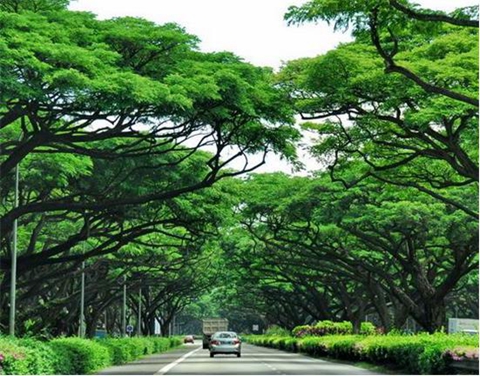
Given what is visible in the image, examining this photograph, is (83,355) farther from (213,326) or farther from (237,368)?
(213,326)

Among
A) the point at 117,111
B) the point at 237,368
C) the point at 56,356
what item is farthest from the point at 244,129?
the point at 237,368

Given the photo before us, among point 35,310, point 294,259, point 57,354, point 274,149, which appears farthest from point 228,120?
point 294,259

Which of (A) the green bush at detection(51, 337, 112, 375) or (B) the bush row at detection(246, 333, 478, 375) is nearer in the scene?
(B) the bush row at detection(246, 333, 478, 375)

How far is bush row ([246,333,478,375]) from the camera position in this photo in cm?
2593

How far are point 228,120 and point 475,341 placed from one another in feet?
32.1

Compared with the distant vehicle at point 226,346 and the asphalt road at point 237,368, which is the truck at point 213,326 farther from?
the asphalt road at point 237,368

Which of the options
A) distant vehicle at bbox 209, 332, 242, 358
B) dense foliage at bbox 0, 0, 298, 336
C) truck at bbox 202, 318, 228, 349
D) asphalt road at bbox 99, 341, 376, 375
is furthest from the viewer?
truck at bbox 202, 318, 228, 349

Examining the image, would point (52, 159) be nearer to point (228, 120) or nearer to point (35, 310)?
point (228, 120)

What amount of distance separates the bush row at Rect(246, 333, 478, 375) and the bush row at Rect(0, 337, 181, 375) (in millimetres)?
10589

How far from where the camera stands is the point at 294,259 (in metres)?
54.1

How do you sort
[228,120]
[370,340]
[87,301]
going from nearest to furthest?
[228,120], [370,340], [87,301]

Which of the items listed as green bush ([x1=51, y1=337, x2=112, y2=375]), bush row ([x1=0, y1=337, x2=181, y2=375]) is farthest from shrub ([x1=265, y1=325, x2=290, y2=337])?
green bush ([x1=51, y1=337, x2=112, y2=375])

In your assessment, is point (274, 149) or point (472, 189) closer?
point (274, 149)

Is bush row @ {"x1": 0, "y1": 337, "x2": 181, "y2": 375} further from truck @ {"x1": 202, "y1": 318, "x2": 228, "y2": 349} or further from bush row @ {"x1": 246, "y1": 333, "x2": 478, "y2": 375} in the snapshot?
truck @ {"x1": 202, "y1": 318, "x2": 228, "y2": 349}
